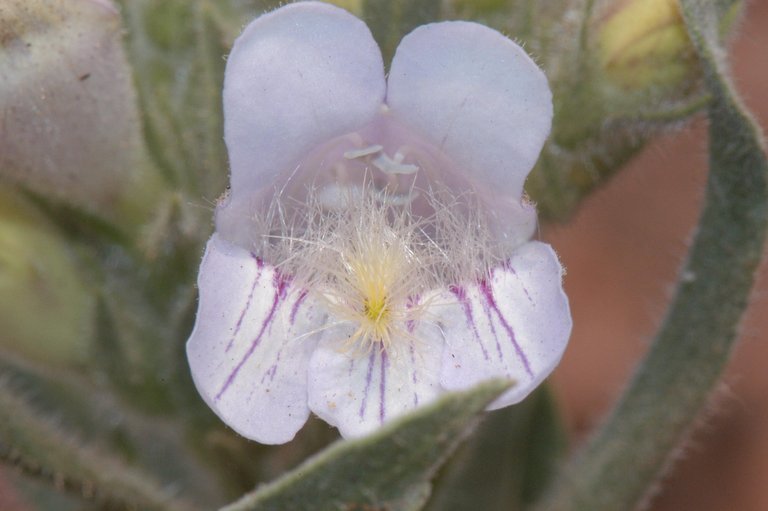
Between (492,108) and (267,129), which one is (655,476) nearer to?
(492,108)

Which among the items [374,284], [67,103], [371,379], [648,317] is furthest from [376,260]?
[648,317]

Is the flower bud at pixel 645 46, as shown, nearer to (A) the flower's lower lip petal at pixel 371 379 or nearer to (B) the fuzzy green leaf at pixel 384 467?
(A) the flower's lower lip petal at pixel 371 379

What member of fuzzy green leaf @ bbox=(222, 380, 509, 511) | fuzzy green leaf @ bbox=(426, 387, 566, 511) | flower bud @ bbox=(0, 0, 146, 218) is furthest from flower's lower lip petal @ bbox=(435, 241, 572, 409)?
fuzzy green leaf @ bbox=(426, 387, 566, 511)

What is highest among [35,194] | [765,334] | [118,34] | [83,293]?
[118,34]

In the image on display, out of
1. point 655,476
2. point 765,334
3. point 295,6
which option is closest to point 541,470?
point 655,476

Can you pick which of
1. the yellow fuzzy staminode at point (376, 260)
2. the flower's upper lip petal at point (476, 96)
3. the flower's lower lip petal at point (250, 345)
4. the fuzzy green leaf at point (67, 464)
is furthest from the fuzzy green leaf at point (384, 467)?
the fuzzy green leaf at point (67, 464)

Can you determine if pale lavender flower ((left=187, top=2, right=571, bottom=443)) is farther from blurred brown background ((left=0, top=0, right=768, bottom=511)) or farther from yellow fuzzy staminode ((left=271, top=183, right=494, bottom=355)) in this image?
blurred brown background ((left=0, top=0, right=768, bottom=511))
